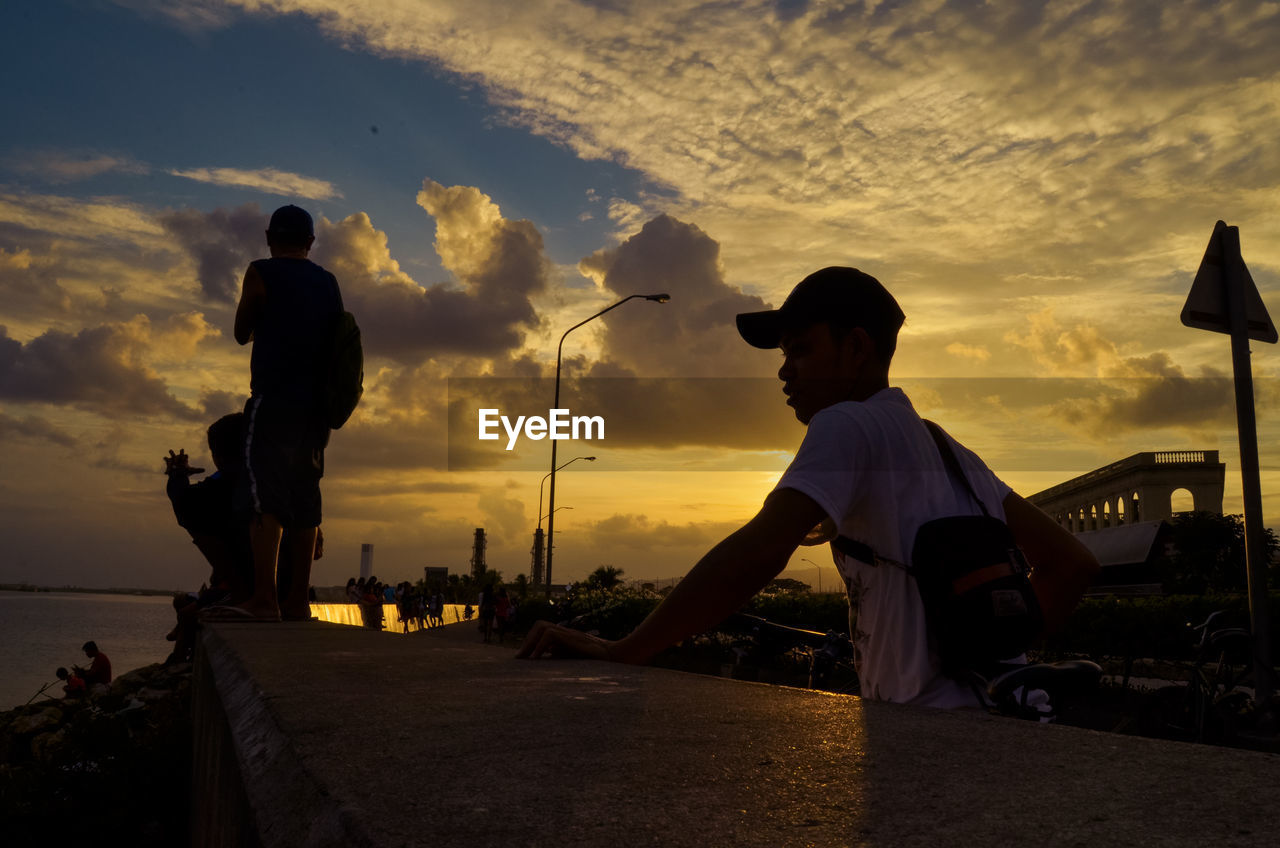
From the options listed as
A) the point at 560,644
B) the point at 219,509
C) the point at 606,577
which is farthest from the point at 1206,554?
the point at 560,644

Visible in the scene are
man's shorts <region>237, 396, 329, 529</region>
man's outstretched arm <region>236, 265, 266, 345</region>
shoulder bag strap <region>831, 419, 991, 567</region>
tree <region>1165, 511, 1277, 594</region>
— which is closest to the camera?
shoulder bag strap <region>831, 419, 991, 567</region>

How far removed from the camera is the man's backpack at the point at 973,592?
2207 millimetres

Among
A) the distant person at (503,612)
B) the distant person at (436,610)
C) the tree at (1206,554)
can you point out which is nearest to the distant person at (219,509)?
the distant person at (503,612)

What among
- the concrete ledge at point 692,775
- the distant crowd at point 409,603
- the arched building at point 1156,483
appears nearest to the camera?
the concrete ledge at point 692,775

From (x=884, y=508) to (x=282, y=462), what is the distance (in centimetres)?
388

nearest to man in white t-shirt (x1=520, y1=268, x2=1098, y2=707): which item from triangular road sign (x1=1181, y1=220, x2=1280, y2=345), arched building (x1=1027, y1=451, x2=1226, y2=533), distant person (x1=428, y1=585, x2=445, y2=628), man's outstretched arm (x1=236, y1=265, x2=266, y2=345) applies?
man's outstretched arm (x1=236, y1=265, x2=266, y2=345)

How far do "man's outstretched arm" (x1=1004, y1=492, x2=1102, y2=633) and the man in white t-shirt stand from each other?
0.11 metres

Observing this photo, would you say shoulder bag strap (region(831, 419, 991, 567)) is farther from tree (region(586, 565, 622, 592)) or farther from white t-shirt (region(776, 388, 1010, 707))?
tree (region(586, 565, 622, 592))

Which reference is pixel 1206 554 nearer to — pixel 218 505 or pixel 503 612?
pixel 503 612

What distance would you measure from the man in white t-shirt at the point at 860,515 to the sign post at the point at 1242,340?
4348 mm

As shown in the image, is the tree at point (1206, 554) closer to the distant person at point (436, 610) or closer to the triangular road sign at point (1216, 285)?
the distant person at point (436, 610)

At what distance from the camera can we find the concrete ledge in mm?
1060

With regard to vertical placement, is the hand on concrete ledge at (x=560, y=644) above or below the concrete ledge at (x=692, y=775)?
above

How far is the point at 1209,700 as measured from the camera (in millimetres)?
7383
